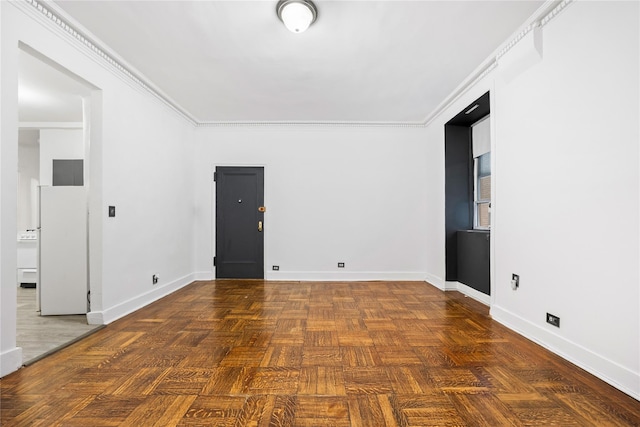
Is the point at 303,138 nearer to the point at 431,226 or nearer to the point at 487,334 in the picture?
the point at 431,226

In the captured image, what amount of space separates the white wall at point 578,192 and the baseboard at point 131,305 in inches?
164

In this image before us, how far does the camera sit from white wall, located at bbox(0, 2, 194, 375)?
242cm

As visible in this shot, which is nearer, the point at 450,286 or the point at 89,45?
the point at 89,45

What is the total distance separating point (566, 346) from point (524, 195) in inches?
52.7

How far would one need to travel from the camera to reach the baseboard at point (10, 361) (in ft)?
7.64

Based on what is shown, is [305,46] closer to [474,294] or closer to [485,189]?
[485,189]

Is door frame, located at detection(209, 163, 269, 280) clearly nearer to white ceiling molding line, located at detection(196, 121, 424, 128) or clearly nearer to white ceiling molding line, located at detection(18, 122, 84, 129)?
white ceiling molding line, located at detection(196, 121, 424, 128)

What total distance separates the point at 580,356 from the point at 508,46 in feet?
9.27

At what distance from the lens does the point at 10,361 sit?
7.82 ft

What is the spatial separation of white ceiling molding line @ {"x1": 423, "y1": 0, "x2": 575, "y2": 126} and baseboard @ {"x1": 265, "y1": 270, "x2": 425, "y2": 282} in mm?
2886

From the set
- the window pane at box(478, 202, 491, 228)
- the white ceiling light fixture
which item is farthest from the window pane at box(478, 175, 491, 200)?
the white ceiling light fixture

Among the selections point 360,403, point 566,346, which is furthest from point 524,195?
point 360,403

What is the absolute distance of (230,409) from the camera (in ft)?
6.39

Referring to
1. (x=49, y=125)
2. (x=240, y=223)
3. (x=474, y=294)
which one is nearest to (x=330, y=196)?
(x=240, y=223)
